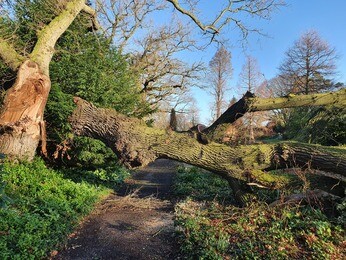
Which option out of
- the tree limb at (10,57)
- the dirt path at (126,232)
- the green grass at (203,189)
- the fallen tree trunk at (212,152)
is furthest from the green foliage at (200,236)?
the tree limb at (10,57)

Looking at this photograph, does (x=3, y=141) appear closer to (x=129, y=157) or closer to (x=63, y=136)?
(x=63, y=136)

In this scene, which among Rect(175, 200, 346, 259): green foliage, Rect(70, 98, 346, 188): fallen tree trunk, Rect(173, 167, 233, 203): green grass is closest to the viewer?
Rect(175, 200, 346, 259): green foliage

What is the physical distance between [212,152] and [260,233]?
208 centimetres

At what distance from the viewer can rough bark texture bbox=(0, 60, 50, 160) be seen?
689 cm

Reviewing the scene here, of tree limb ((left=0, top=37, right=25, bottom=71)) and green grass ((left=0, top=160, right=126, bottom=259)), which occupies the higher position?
tree limb ((left=0, top=37, right=25, bottom=71))

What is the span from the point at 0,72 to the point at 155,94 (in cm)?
1561

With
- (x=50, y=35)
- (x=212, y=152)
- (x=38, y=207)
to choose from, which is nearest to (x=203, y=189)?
(x=212, y=152)

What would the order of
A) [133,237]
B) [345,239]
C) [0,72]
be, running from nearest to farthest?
[345,239], [133,237], [0,72]

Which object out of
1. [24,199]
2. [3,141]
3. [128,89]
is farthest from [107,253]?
[128,89]

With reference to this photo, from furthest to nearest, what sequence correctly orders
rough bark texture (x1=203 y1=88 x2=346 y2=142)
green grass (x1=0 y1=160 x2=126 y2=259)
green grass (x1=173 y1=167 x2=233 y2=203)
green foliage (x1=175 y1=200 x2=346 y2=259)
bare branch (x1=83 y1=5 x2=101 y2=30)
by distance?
bare branch (x1=83 y1=5 x2=101 y2=30) < green grass (x1=173 y1=167 x2=233 y2=203) < rough bark texture (x1=203 y1=88 x2=346 y2=142) < green foliage (x1=175 y1=200 x2=346 y2=259) < green grass (x1=0 y1=160 x2=126 y2=259)

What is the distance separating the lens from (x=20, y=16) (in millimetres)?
8602

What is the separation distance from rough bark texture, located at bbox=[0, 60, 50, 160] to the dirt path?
8.95ft

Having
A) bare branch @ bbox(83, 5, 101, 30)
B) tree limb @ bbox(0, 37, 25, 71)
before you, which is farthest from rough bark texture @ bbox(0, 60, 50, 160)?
bare branch @ bbox(83, 5, 101, 30)

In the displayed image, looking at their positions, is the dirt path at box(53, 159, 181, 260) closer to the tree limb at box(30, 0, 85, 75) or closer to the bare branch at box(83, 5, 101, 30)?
the tree limb at box(30, 0, 85, 75)
